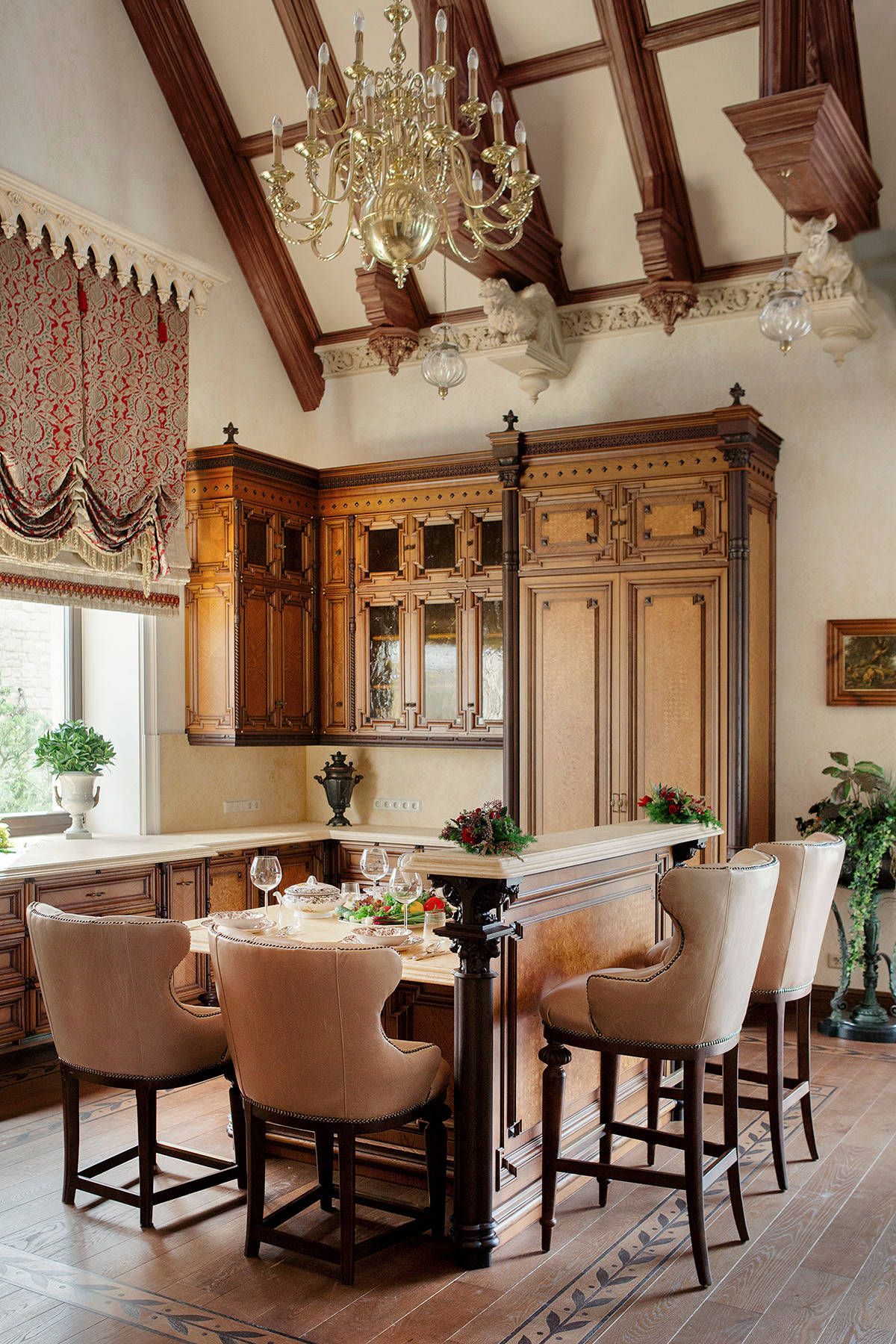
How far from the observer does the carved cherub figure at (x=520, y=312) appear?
6977 mm

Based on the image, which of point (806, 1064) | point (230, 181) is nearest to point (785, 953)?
point (806, 1064)

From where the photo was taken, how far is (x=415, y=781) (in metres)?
8.04

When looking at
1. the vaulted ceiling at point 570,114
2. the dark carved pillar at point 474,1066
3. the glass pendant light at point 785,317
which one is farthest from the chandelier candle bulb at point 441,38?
the dark carved pillar at point 474,1066

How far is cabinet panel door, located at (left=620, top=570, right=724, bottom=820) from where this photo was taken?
6.49 m

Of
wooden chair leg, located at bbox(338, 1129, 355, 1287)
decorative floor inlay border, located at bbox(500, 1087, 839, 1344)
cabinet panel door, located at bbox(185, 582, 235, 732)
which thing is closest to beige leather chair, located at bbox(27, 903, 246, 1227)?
wooden chair leg, located at bbox(338, 1129, 355, 1287)

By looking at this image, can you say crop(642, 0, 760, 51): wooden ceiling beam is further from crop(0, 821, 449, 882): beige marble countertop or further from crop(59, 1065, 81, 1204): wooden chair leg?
crop(59, 1065, 81, 1204): wooden chair leg

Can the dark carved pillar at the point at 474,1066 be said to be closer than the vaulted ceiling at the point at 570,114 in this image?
Yes

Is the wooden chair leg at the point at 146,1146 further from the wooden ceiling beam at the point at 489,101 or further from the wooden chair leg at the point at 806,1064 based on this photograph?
the wooden ceiling beam at the point at 489,101

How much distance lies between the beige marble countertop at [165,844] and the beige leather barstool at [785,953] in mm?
2337

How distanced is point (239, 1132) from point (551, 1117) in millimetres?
1130

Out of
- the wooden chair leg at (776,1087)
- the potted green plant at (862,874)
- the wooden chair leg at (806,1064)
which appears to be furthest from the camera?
the potted green plant at (862,874)

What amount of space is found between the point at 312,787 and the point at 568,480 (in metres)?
2.89

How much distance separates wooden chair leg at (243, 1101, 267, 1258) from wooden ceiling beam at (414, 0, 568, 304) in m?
4.27

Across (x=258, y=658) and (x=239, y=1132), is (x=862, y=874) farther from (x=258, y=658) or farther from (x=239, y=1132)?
(x=258, y=658)
